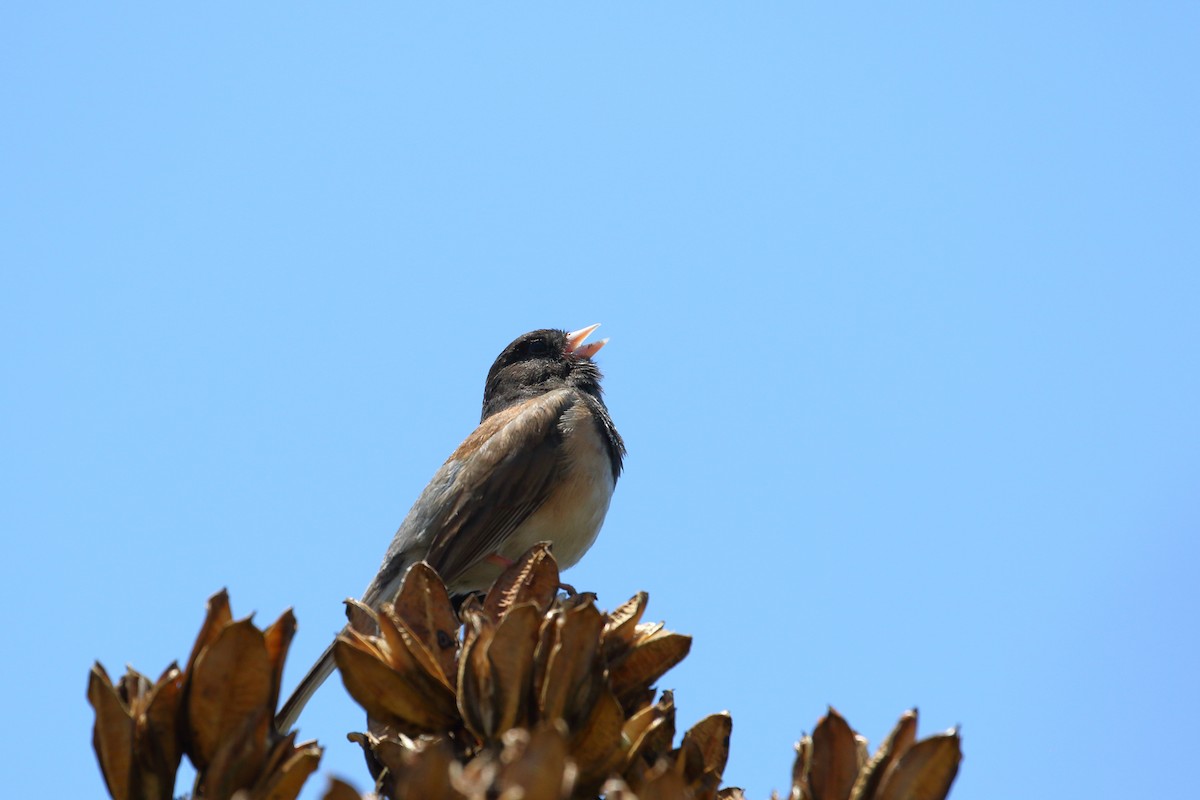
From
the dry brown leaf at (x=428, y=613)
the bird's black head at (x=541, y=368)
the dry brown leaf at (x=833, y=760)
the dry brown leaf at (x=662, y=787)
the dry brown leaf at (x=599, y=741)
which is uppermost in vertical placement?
Answer: the bird's black head at (x=541, y=368)

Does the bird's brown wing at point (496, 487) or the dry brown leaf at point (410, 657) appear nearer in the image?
the dry brown leaf at point (410, 657)

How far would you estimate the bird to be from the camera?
481 centimetres

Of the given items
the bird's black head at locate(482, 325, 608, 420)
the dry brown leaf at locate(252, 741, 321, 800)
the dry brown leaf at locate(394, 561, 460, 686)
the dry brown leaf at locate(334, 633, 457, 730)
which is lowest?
the dry brown leaf at locate(252, 741, 321, 800)

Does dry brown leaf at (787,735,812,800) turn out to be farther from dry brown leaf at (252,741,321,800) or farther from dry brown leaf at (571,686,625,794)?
dry brown leaf at (252,741,321,800)

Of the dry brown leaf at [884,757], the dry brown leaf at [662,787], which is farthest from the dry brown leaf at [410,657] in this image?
the dry brown leaf at [884,757]

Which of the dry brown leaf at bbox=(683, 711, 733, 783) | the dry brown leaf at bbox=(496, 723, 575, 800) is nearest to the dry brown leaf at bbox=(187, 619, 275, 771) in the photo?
the dry brown leaf at bbox=(496, 723, 575, 800)

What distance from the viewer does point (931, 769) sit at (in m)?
1.26

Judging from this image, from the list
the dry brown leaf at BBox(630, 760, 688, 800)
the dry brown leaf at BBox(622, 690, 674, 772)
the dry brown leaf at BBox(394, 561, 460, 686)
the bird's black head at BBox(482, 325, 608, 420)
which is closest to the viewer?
the dry brown leaf at BBox(630, 760, 688, 800)

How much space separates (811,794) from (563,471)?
3.66 meters

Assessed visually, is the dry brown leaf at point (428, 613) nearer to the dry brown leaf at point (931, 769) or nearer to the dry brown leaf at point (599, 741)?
the dry brown leaf at point (599, 741)

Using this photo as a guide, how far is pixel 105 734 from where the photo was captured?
1288mm

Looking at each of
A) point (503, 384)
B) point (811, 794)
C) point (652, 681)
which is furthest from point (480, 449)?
point (811, 794)

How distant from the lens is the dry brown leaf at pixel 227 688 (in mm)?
1304

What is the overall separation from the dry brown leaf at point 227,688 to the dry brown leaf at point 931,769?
0.69 metres
